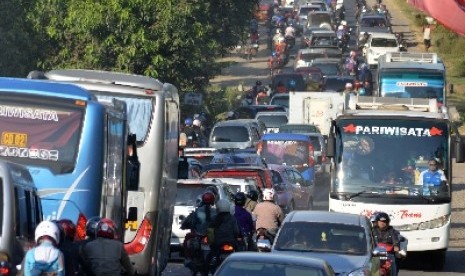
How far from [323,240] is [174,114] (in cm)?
443

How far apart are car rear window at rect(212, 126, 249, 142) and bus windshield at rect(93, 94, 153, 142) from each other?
2350cm

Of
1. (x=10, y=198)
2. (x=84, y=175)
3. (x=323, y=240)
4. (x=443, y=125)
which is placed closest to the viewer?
(x=10, y=198)

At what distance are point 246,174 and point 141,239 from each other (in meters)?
10.4

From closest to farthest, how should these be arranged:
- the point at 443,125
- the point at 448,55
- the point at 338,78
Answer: the point at 443,125 → the point at 338,78 → the point at 448,55

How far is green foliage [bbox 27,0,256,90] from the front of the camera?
39.8 m

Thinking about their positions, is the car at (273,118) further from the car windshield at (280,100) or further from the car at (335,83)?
the car at (335,83)

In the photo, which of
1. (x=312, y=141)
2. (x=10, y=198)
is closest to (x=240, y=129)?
(x=312, y=141)

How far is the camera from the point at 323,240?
18000 mm

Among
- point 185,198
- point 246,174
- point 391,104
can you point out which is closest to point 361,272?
point 185,198

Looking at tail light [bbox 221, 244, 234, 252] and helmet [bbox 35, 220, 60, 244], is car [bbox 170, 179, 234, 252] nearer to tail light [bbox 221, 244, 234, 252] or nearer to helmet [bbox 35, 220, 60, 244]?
tail light [bbox 221, 244, 234, 252]

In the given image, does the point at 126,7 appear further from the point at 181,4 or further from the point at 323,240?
the point at 323,240

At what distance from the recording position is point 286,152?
130 ft

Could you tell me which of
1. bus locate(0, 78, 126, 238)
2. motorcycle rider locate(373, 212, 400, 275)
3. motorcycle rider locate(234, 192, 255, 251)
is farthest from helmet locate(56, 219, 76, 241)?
motorcycle rider locate(373, 212, 400, 275)

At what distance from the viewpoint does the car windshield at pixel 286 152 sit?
39.3 m
